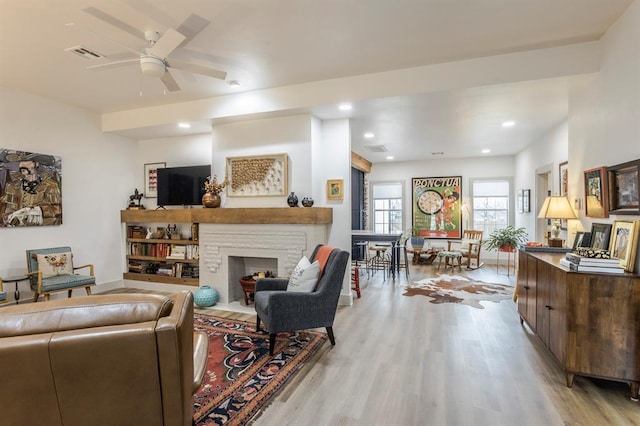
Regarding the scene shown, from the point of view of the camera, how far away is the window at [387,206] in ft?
28.3

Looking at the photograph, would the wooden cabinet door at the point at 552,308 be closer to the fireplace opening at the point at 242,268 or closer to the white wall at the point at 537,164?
the white wall at the point at 537,164

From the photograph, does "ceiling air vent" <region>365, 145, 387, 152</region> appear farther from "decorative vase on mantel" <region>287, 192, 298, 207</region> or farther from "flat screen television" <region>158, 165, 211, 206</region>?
"flat screen television" <region>158, 165, 211, 206</region>

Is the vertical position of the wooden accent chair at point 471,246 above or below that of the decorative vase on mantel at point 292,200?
below

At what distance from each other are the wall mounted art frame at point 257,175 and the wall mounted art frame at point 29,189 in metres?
2.41

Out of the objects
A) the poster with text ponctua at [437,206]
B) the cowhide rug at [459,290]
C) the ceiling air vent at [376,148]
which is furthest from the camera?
the poster with text ponctua at [437,206]

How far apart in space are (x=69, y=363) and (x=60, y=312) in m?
0.19

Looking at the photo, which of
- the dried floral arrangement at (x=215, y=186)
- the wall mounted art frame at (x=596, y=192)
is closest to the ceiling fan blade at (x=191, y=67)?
the dried floral arrangement at (x=215, y=186)

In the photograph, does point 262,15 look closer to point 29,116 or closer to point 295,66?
point 295,66

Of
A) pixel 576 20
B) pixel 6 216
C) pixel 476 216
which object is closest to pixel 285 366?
pixel 576 20

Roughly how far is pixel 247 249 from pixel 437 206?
5.59 metres

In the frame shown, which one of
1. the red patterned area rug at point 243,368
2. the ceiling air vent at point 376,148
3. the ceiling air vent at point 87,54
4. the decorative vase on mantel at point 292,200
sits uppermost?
the ceiling air vent at point 87,54

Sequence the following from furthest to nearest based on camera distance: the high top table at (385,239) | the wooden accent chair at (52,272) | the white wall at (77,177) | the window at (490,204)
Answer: the window at (490,204) < the high top table at (385,239) < the white wall at (77,177) < the wooden accent chair at (52,272)

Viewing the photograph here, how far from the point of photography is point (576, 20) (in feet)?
8.63

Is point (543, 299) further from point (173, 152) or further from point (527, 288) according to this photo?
point (173, 152)
